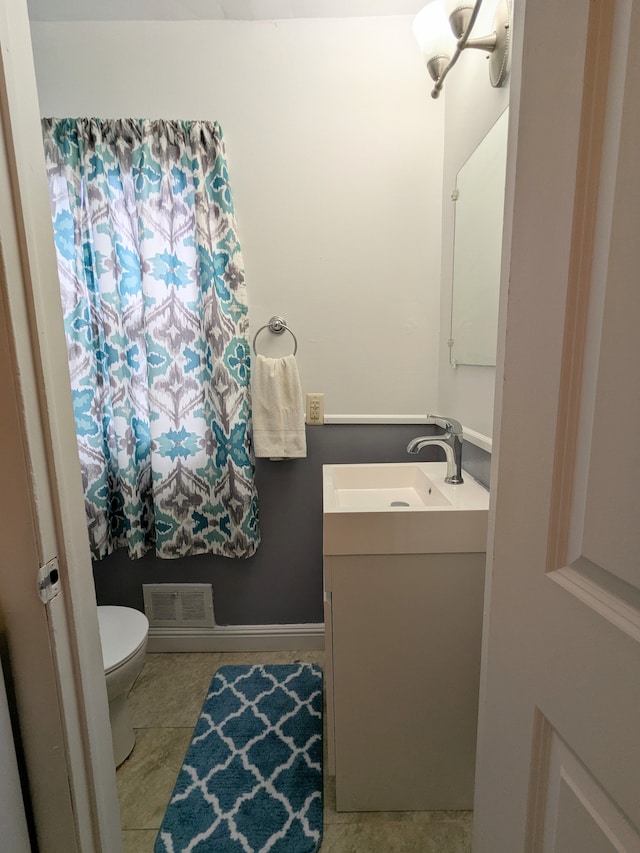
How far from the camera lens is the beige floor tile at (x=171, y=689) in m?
1.52

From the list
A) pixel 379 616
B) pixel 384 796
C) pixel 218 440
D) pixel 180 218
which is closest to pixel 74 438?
pixel 379 616

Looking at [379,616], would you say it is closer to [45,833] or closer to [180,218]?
[45,833]

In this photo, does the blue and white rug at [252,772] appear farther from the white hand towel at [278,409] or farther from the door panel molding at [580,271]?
the door panel molding at [580,271]

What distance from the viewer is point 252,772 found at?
130 centimetres

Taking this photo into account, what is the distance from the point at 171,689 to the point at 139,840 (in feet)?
1.81

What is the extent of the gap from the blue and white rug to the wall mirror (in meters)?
1.41

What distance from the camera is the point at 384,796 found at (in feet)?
3.89

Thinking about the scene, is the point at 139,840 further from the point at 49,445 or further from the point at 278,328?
the point at 278,328

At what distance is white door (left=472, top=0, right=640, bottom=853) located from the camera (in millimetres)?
370

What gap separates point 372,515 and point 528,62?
0.89 m

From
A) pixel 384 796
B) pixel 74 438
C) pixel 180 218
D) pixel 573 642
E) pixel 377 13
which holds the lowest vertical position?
pixel 384 796

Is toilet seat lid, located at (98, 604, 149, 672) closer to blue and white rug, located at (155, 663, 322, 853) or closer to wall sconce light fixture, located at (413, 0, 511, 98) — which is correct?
blue and white rug, located at (155, 663, 322, 853)

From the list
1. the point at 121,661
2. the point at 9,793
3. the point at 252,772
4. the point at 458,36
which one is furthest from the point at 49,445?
the point at 458,36

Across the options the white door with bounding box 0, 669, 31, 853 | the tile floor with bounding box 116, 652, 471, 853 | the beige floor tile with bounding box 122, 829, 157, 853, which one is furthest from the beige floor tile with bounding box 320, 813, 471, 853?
the white door with bounding box 0, 669, 31, 853
